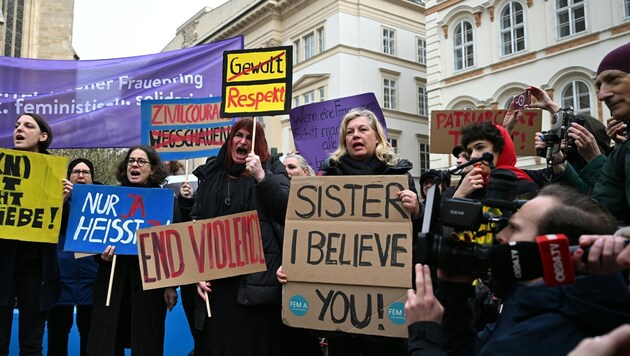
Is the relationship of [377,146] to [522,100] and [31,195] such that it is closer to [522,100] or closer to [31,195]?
[522,100]

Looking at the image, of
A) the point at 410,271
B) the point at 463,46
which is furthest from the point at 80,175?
the point at 463,46

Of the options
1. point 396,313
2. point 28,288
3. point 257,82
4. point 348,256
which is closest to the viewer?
point 396,313

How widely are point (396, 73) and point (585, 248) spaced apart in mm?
29167

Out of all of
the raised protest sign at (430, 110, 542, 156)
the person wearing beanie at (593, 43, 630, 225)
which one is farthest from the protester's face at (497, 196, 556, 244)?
the raised protest sign at (430, 110, 542, 156)

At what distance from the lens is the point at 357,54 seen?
92.4ft

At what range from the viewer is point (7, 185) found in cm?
407

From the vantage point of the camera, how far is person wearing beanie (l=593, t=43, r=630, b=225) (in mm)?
2418

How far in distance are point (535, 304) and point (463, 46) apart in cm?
2176

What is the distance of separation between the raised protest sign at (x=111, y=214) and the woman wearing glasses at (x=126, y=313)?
0.14 metres

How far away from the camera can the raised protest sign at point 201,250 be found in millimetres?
3402

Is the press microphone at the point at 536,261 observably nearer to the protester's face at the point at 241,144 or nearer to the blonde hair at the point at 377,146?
the blonde hair at the point at 377,146

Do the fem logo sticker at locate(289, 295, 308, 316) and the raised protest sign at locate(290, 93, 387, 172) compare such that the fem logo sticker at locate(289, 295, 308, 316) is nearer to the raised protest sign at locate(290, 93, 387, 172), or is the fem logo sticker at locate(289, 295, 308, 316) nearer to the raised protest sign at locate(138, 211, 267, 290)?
the raised protest sign at locate(138, 211, 267, 290)

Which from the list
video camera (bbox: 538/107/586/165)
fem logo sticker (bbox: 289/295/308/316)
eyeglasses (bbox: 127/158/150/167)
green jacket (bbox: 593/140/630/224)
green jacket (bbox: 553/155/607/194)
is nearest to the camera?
green jacket (bbox: 593/140/630/224)

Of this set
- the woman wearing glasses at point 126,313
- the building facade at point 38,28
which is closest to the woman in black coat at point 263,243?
the woman wearing glasses at point 126,313
